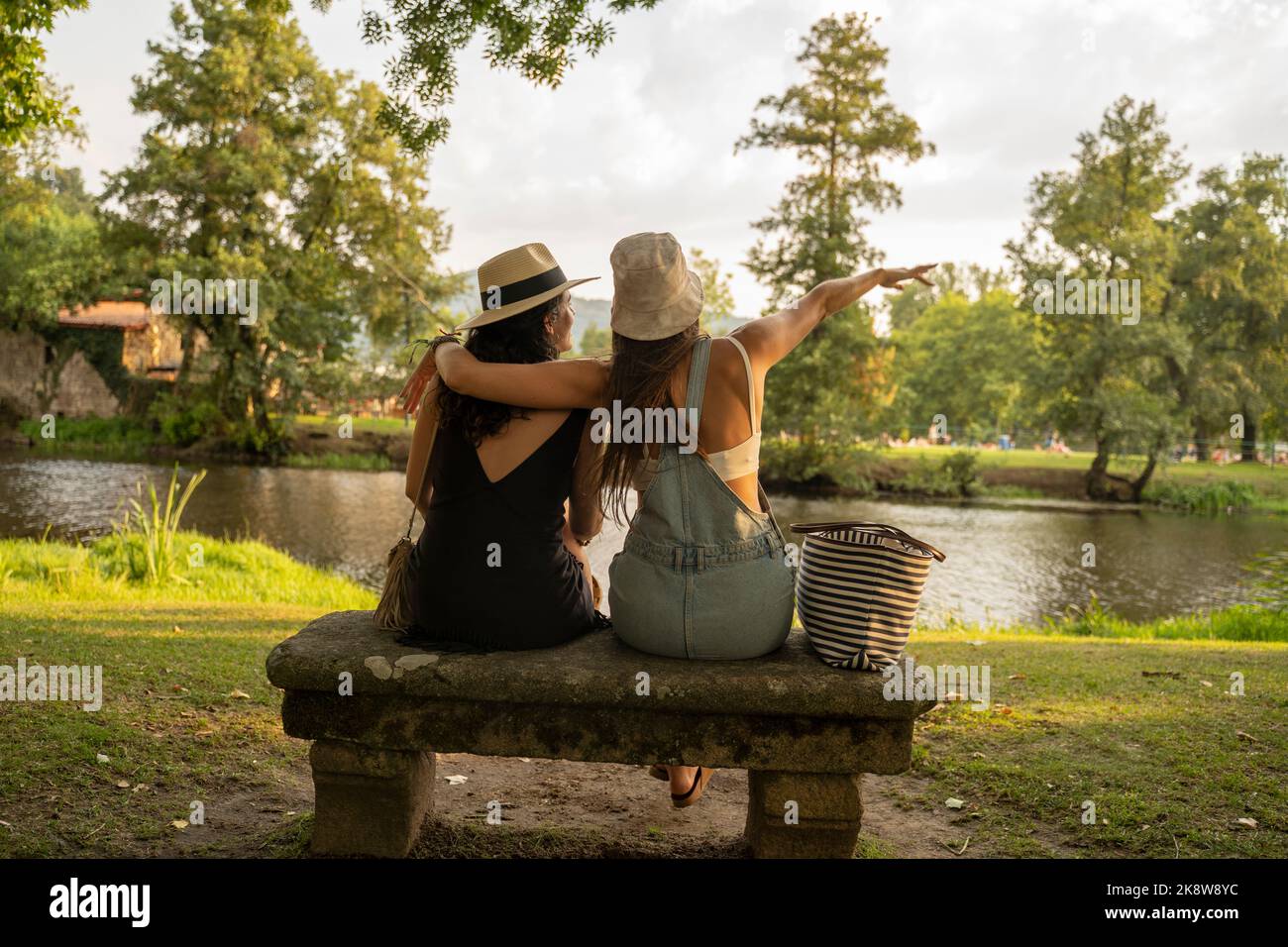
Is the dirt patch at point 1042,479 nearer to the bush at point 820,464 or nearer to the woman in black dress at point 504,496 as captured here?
the bush at point 820,464

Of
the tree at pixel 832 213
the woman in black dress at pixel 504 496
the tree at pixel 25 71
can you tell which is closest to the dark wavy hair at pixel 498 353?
the woman in black dress at pixel 504 496

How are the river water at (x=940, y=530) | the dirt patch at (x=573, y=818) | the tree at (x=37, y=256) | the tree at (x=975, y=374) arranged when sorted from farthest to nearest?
the tree at (x=975, y=374) → the tree at (x=37, y=256) → the river water at (x=940, y=530) → the dirt patch at (x=573, y=818)

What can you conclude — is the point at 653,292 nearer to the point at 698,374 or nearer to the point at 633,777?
the point at 698,374

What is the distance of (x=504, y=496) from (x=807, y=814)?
4.66 feet

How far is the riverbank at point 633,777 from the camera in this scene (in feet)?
12.0

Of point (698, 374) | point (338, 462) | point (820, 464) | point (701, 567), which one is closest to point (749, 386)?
point (698, 374)

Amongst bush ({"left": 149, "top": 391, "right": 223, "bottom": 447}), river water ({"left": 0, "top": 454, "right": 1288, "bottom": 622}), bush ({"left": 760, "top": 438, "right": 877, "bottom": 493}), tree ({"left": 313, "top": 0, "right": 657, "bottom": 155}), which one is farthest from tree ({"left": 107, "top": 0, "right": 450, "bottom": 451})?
tree ({"left": 313, "top": 0, "right": 657, "bottom": 155})

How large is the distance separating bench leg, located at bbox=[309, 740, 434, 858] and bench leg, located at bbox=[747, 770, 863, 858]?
1180 mm

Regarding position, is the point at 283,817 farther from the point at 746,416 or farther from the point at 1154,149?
the point at 1154,149

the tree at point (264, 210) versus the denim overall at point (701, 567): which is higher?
the tree at point (264, 210)

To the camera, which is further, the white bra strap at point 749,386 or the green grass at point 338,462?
the green grass at point 338,462

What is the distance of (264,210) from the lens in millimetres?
29609
